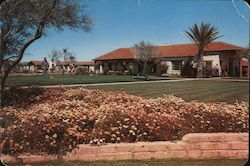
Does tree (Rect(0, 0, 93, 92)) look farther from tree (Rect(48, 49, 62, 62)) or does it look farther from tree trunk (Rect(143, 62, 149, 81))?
tree trunk (Rect(143, 62, 149, 81))

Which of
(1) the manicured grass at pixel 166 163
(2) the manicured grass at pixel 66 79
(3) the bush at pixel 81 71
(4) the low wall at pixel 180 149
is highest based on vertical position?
(3) the bush at pixel 81 71

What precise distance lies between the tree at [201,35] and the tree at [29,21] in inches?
65.0

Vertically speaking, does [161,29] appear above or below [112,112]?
above

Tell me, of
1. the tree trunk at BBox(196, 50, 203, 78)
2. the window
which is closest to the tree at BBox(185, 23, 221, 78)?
the tree trunk at BBox(196, 50, 203, 78)

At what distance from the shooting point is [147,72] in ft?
23.3

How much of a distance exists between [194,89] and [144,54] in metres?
0.97

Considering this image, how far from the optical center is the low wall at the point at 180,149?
6.70 metres

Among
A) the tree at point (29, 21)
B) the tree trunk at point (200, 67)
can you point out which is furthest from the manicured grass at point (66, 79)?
the tree trunk at point (200, 67)

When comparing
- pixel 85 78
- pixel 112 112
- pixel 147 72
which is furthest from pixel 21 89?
pixel 147 72

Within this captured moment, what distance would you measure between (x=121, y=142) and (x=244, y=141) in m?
1.88

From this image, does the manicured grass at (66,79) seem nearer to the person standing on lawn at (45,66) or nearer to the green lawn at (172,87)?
the green lawn at (172,87)

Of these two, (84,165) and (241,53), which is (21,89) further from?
(241,53)

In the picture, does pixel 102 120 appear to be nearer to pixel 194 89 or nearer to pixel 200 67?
pixel 194 89

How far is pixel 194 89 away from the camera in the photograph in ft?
22.9
